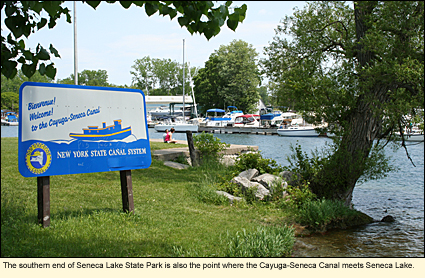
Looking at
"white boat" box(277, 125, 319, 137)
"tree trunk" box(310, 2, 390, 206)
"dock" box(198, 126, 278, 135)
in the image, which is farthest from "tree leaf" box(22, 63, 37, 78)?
"dock" box(198, 126, 278, 135)

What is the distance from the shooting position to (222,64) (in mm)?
70188

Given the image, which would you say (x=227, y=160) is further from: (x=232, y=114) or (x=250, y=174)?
(x=232, y=114)

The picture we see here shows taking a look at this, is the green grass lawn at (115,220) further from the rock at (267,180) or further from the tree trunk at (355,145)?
the tree trunk at (355,145)

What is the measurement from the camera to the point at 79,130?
565cm

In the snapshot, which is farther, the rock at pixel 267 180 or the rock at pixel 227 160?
the rock at pixel 227 160

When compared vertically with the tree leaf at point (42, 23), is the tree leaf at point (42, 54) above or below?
below

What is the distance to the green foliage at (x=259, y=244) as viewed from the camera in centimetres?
523

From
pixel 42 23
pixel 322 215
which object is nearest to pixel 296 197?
pixel 322 215

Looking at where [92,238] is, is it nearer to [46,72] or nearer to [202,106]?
[46,72]

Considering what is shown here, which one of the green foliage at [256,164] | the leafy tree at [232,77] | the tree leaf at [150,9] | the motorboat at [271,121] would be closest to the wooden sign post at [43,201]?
the tree leaf at [150,9]

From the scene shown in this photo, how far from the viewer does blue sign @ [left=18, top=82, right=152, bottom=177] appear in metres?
5.22

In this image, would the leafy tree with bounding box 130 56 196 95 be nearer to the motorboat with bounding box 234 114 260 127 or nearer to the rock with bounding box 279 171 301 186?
the motorboat with bounding box 234 114 260 127

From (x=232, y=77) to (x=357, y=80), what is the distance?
201 ft

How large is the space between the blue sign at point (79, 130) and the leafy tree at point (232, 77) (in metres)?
61.6
